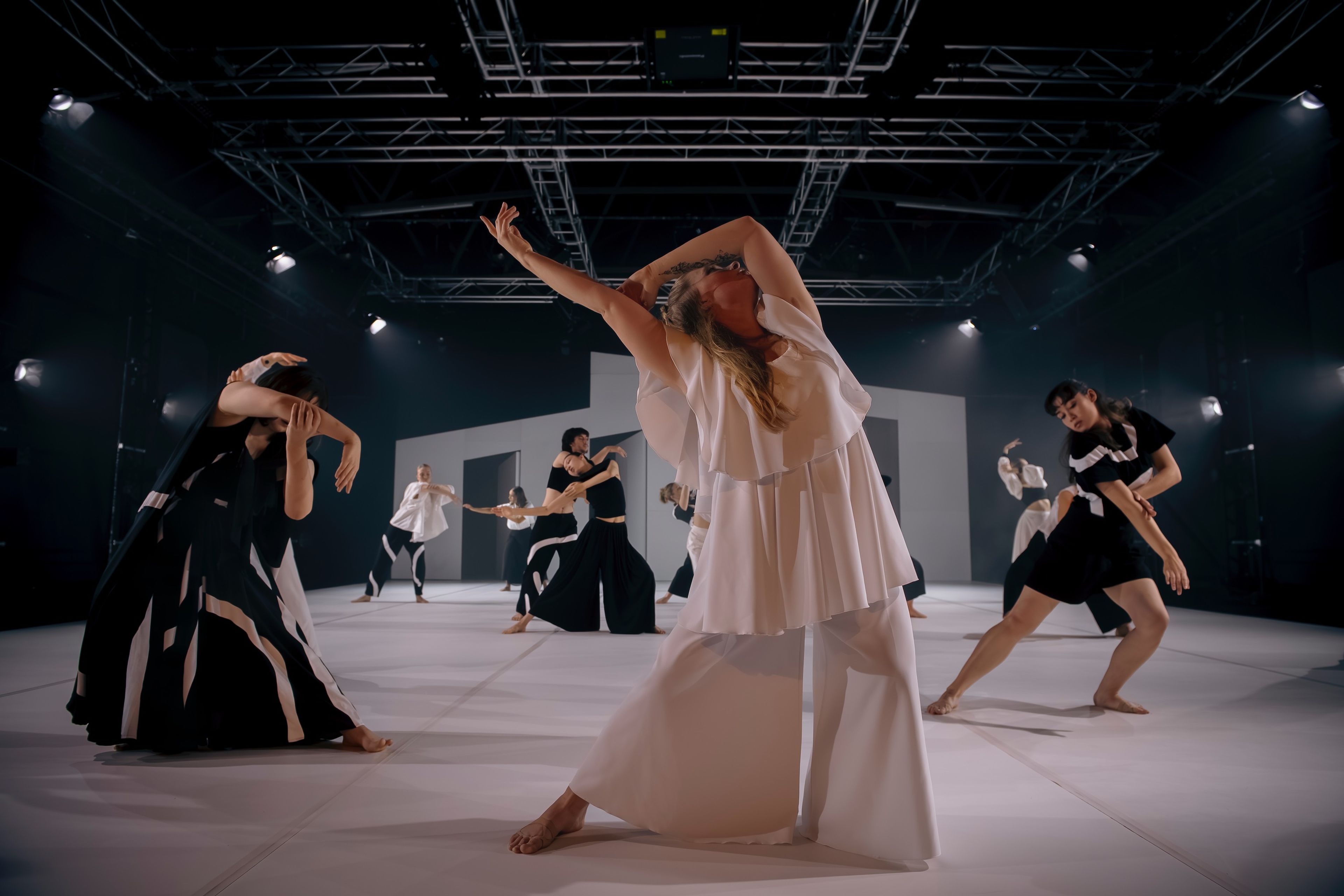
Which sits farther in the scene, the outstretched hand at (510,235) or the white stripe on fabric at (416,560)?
the white stripe on fabric at (416,560)

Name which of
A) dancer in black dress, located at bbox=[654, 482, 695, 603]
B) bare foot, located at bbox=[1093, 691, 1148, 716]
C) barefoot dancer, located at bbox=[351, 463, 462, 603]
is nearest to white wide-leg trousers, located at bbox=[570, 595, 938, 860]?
bare foot, located at bbox=[1093, 691, 1148, 716]

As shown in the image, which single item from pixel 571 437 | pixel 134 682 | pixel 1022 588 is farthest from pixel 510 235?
pixel 571 437

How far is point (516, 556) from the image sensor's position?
467 inches

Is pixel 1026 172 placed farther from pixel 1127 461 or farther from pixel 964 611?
pixel 1127 461

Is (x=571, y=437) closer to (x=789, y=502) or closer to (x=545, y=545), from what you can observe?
(x=545, y=545)

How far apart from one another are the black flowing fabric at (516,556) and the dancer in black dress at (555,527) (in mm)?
5001

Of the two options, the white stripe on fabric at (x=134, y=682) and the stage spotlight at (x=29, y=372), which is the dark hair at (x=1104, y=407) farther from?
the stage spotlight at (x=29, y=372)

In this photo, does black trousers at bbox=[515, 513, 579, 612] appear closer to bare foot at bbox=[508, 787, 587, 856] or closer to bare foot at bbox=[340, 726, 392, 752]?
bare foot at bbox=[340, 726, 392, 752]

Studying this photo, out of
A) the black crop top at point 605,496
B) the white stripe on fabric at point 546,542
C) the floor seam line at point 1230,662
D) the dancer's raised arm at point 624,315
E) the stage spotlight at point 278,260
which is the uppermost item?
the stage spotlight at point 278,260

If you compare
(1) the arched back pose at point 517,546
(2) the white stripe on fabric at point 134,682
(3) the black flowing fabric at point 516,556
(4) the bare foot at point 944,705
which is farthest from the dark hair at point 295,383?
(3) the black flowing fabric at point 516,556

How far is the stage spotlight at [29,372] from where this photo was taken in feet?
20.3

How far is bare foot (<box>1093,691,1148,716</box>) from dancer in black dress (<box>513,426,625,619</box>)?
3.75 meters

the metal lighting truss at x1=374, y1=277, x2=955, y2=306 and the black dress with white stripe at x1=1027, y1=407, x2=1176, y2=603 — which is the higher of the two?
the metal lighting truss at x1=374, y1=277, x2=955, y2=306

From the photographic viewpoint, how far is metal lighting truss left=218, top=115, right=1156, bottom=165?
24.8ft
